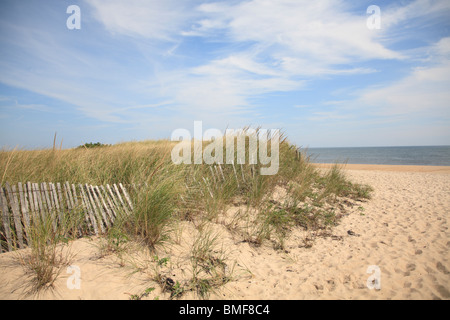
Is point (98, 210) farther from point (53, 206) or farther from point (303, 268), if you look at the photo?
point (303, 268)

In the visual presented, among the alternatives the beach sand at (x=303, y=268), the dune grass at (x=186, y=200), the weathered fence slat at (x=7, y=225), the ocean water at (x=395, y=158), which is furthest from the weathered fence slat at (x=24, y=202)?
the ocean water at (x=395, y=158)

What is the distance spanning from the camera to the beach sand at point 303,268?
9.45ft

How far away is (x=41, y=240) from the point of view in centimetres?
301

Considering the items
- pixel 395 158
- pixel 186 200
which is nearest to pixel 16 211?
pixel 186 200

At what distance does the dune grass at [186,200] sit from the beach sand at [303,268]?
176 mm

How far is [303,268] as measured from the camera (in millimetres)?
3705

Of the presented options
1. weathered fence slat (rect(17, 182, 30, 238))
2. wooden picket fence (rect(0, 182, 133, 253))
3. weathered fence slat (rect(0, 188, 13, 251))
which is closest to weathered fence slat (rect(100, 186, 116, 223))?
wooden picket fence (rect(0, 182, 133, 253))

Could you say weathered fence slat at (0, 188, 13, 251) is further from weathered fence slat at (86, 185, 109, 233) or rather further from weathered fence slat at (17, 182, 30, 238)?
weathered fence slat at (86, 185, 109, 233)

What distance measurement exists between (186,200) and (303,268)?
2.50 meters

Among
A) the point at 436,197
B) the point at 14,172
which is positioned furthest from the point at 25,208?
the point at 436,197

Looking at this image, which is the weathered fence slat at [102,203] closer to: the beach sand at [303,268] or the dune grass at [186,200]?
the dune grass at [186,200]

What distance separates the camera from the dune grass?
3.36m

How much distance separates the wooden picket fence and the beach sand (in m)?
0.30
